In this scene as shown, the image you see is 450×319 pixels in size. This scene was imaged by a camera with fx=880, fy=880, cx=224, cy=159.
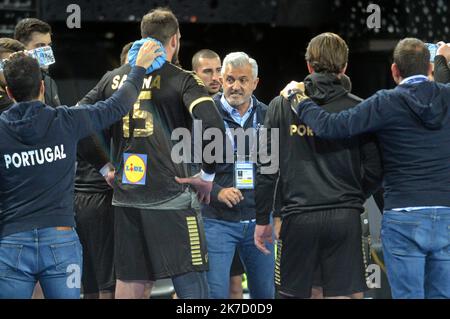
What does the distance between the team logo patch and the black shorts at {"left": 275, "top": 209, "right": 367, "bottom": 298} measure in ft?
2.73

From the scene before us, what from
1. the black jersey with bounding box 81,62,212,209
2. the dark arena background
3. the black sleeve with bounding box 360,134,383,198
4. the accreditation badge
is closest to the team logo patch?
the black jersey with bounding box 81,62,212,209

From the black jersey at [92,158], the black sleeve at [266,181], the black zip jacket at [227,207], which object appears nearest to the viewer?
the black sleeve at [266,181]

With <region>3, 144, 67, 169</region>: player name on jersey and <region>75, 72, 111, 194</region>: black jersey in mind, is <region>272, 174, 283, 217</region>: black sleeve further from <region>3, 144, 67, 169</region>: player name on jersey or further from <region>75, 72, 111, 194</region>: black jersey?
<region>3, 144, 67, 169</region>: player name on jersey

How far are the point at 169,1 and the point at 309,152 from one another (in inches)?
215

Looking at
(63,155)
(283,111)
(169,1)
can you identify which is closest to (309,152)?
(283,111)

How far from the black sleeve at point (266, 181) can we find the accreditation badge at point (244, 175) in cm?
55

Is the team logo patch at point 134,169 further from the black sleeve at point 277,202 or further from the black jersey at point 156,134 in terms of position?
the black sleeve at point 277,202

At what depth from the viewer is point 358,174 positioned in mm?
4637

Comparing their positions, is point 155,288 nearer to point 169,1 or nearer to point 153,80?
point 153,80

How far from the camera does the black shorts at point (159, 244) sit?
4.64m

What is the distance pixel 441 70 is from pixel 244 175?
134 centimetres

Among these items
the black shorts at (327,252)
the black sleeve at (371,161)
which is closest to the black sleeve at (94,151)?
the black shorts at (327,252)

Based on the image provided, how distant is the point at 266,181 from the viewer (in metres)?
4.82
